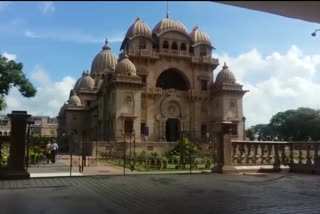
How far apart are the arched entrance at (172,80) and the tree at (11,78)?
958 inches

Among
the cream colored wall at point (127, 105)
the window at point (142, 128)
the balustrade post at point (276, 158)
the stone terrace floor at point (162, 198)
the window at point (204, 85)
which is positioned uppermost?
the window at point (204, 85)

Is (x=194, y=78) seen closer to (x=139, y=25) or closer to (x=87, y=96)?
(x=139, y=25)

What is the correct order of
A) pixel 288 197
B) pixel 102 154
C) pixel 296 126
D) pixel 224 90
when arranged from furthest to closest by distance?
pixel 296 126
pixel 224 90
pixel 102 154
pixel 288 197

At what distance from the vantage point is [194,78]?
5075cm

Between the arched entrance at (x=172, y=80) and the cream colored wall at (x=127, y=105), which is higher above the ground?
the arched entrance at (x=172, y=80)

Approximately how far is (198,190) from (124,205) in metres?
2.84

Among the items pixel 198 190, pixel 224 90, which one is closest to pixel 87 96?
pixel 224 90

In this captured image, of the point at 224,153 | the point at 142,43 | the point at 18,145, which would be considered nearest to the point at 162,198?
the point at 18,145

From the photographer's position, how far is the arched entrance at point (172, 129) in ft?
162

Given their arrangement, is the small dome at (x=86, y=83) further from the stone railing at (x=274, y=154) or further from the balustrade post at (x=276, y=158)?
the balustrade post at (x=276, y=158)

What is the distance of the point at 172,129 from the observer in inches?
1973

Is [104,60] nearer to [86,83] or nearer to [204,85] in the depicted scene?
[86,83]

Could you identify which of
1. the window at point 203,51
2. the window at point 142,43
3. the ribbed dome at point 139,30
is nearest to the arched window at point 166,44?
the ribbed dome at point 139,30

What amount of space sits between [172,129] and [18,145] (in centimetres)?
3761
